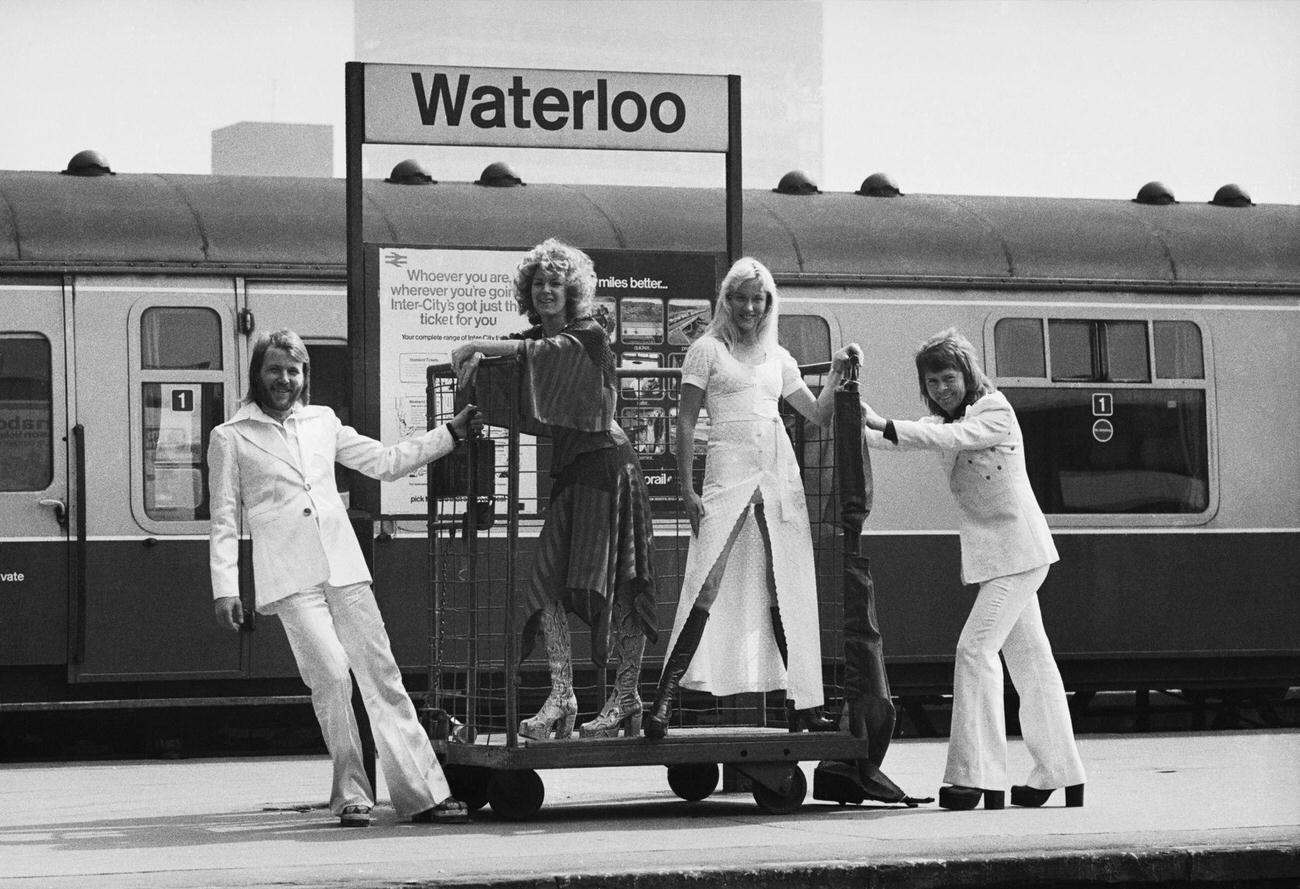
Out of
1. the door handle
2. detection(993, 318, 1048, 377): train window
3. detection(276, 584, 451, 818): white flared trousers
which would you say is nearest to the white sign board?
detection(276, 584, 451, 818): white flared trousers

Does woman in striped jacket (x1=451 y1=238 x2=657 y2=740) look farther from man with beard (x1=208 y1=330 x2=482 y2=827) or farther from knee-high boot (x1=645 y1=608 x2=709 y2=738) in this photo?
man with beard (x1=208 y1=330 x2=482 y2=827)

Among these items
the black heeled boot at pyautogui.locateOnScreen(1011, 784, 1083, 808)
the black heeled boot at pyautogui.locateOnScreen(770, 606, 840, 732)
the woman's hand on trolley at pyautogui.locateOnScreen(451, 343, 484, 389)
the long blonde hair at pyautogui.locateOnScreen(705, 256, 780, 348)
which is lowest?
the black heeled boot at pyautogui.locateOnScreen(1011, 784, 1083, 808)

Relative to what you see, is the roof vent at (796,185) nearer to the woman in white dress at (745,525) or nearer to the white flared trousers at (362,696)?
the woman in white dress at (745,525)

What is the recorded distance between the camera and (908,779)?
10.0 m

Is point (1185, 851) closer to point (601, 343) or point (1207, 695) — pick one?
point (601, 343)

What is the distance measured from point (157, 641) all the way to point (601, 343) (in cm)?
483

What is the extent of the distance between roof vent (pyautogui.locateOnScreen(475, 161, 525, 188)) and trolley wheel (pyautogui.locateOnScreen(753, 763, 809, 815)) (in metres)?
5.89

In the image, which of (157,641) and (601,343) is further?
(157,641)

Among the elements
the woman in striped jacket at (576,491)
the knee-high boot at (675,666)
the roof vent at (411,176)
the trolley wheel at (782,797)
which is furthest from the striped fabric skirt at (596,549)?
the roof vent at (411,176)

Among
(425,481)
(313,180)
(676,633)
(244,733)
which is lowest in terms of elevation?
(244,733)

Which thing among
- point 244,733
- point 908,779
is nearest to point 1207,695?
point 908,779

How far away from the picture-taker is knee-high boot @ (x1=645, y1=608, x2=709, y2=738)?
26.5 feet

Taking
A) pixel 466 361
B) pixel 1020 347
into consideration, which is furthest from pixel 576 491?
pixel 1020 347

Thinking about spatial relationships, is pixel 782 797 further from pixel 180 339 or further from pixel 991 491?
pixel 180 339
